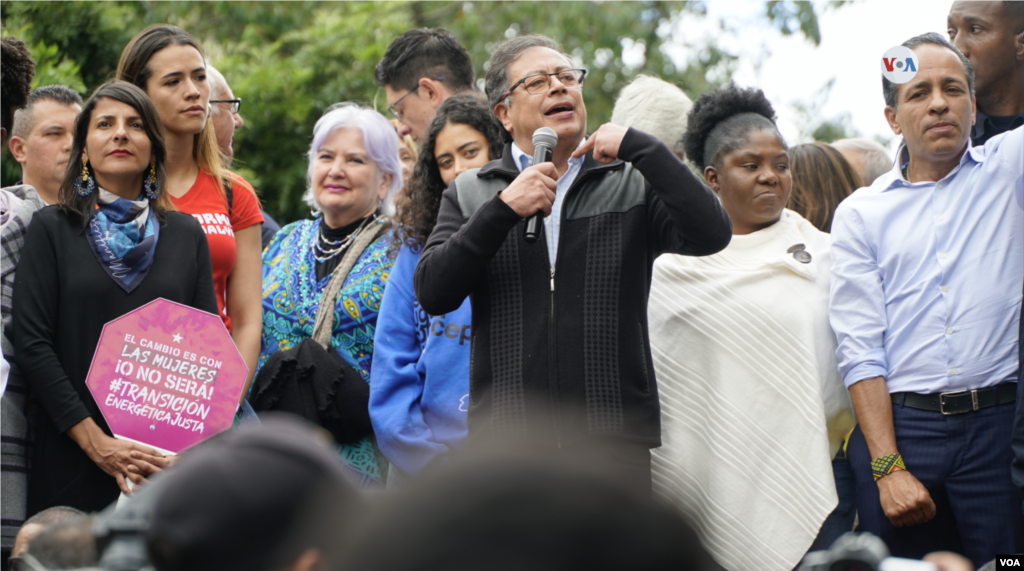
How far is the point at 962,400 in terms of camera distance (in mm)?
3057

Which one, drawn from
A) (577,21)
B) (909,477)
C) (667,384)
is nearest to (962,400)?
(909,477)

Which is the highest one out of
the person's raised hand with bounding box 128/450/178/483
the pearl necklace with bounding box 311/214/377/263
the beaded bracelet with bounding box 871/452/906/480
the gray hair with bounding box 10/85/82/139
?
the gray hair with bounding box 10/85/82/139

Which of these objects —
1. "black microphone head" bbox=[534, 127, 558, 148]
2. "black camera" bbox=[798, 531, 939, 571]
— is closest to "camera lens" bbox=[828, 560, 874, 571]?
"black camera" bbox=[798, 531, 939, 571]

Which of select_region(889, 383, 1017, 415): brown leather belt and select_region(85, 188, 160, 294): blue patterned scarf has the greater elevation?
select_region(85, 188, 160, 294): blue patterned scarf

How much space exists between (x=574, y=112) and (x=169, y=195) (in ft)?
5.26

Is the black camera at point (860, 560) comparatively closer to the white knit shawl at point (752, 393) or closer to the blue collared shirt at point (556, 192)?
the blue collared shirt at point (556, 192)

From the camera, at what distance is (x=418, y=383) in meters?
3.55

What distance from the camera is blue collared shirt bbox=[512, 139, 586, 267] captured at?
307 cm

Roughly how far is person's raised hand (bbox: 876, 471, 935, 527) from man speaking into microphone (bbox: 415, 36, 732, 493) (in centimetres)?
83

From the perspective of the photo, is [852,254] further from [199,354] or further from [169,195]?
[169,195]

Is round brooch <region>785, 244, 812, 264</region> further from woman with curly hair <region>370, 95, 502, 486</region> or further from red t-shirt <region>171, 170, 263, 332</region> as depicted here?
red t-shirt <region>171, 170, 263, 332</region>

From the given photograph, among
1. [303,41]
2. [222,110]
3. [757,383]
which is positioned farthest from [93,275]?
[303,41]

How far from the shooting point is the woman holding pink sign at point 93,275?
3.05 m

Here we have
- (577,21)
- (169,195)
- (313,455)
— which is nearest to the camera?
(313,455)
